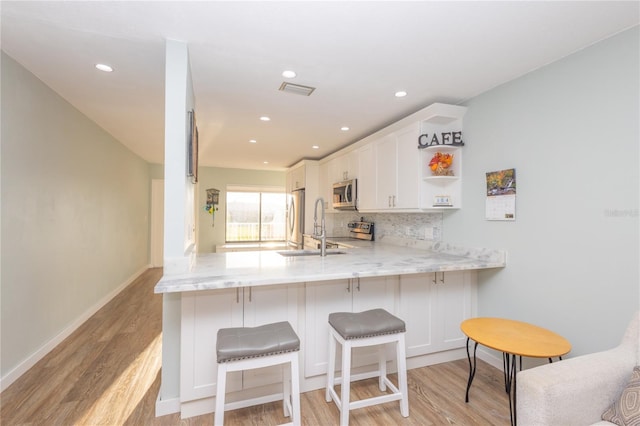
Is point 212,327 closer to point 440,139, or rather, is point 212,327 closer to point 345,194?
point 440,139

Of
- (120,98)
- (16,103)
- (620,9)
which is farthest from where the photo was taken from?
(120,98)

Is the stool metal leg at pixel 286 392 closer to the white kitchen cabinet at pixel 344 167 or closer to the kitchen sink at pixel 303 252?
the kitchen sink at pixel 303 252

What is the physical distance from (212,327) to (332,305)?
0.84 meters

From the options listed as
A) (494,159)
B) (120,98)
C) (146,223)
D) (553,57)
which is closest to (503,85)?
(553,57)

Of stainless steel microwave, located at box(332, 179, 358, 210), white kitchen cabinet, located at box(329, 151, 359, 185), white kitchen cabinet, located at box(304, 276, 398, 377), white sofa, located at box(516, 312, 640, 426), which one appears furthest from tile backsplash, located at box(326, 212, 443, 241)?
white sofa, located at box(516, 312, 640, 426)

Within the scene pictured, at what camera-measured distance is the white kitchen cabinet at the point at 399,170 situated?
2896mm

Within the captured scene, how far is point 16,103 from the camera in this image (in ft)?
7.15

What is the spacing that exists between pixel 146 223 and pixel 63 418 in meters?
5.01

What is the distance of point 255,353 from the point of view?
1504 mm

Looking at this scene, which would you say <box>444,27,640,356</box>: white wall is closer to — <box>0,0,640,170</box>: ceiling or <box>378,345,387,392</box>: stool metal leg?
<box>0,0,640,170</box>: ceiling

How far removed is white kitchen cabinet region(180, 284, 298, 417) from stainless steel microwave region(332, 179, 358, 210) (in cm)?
233

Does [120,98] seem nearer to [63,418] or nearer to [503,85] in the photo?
[63,418]

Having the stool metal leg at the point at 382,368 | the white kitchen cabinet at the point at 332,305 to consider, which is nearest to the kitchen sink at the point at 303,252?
the white kitchen cabinet at the point at 332,305

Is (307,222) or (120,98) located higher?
(120,98)
